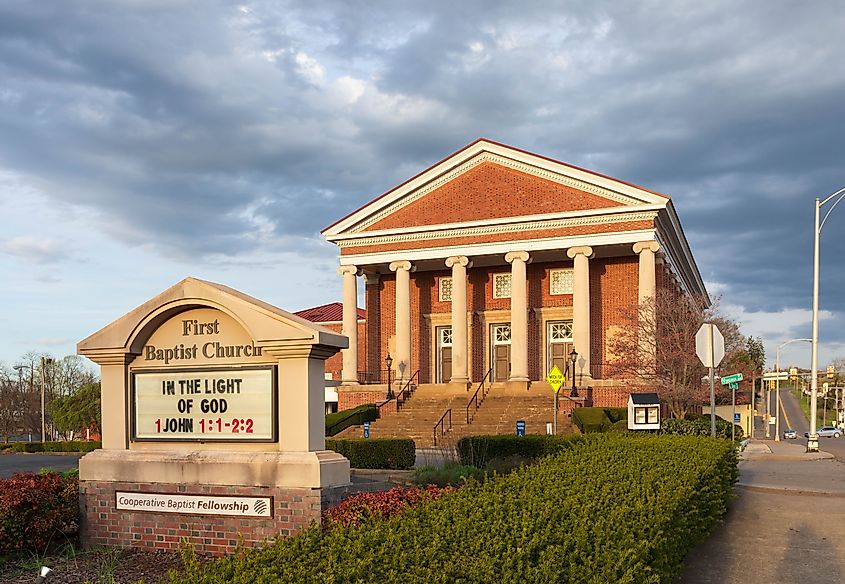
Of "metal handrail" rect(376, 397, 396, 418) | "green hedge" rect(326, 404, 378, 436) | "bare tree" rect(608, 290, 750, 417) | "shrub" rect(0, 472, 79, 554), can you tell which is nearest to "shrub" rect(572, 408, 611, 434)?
"bare tree" rect(608, 290, 750, 417)

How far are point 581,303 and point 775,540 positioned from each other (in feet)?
87.4

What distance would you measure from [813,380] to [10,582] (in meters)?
30.1

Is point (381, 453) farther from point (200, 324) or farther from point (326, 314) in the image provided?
point (326, 314)

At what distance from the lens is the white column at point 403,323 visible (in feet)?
129

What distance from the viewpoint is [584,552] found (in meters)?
4.61

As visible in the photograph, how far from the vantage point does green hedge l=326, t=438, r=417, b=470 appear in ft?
67.2

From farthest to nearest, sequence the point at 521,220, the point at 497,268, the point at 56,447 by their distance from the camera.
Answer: the point at 56,447 < the point at 497,268 < the point at 521,220

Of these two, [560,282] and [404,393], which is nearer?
[404,393]

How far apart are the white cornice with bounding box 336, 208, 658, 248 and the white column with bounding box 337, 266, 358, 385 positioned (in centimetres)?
145

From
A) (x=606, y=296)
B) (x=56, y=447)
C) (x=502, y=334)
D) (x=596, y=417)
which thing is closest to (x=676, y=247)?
(x=606, y=296)

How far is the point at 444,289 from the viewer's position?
4231 cm

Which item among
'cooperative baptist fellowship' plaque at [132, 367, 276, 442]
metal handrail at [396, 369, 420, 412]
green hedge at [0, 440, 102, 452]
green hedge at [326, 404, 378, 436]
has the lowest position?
green hedge at [0, 440, 102, 452]

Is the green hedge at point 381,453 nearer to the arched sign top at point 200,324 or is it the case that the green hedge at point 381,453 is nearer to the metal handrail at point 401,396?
the arched sign top at point 200,324

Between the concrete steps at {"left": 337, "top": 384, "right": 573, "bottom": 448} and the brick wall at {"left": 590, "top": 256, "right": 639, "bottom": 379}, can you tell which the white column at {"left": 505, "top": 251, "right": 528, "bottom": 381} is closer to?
the concrete steps at {"left": 337, "top": 384, "right": 573, "bottom": 448}
